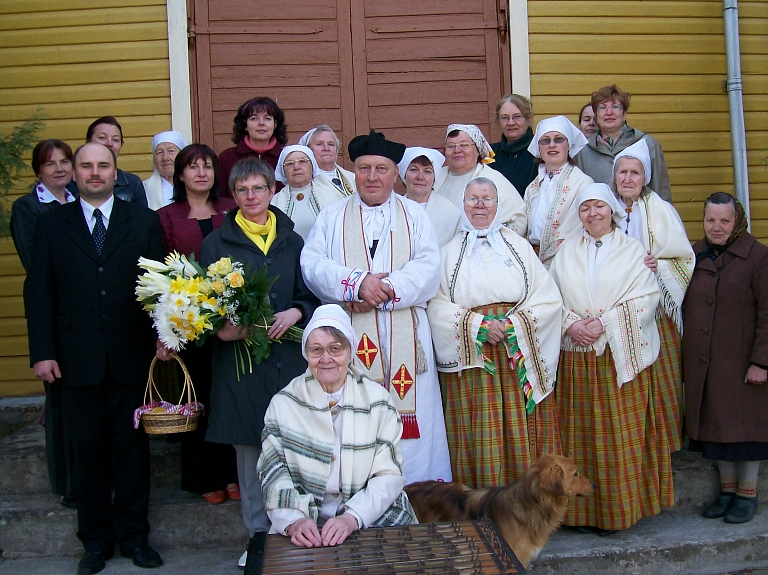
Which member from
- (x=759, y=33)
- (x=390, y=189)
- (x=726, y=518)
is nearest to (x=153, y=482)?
(x=390, y=189)

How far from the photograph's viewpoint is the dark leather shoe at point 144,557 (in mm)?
4039

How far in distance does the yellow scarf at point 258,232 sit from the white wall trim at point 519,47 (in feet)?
11.4

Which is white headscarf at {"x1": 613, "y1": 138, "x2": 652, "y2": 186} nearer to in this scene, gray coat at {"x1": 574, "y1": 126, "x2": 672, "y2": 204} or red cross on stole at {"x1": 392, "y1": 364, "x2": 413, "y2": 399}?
gray coat at {"x1": 574, "y1": 126, "x2": 672, "y2": 204}

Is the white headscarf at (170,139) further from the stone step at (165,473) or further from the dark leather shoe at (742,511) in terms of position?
the dark leather shoe at (742,511)

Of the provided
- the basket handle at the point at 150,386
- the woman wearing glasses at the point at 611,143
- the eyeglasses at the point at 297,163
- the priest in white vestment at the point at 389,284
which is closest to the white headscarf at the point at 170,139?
the eyeglasses at the point at 297,163

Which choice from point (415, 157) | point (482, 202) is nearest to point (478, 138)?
point (415, 157)

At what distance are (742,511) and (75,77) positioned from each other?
574cm

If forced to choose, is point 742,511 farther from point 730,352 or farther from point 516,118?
point 516,118

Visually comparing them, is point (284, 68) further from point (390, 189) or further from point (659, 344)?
point (659, 344)

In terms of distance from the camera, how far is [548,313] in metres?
4.23

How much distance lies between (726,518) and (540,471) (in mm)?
1620

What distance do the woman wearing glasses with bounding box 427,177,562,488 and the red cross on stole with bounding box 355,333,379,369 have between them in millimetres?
360

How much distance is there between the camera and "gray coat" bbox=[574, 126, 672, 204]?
533 cm

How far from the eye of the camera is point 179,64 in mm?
6547
